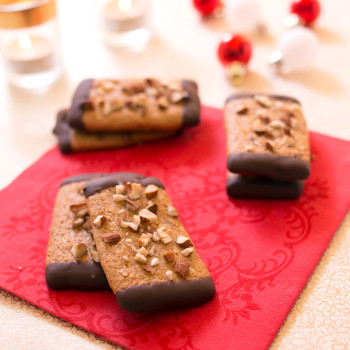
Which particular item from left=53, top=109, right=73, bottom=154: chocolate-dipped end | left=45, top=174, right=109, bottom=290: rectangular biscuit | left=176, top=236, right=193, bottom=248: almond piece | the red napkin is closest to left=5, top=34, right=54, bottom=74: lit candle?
left=53, top=109, right=73, bottom=154: chocolate-dipped end

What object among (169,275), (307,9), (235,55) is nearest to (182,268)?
(169,275)

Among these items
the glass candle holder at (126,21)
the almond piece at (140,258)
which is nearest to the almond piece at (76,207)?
the almond piece at (140,258)

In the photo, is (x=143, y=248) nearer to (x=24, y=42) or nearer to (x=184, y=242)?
(x=184, y=242)

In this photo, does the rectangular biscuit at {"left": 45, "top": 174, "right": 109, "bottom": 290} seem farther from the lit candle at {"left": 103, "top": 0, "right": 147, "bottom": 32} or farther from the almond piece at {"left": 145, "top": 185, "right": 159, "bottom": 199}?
the lit candle at {"left": 103, "top": 0, "right": 147, "bottom": 32}

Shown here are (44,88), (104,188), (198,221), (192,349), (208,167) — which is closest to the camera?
(192,349)

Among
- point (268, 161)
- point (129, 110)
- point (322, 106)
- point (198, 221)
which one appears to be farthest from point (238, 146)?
point (322, 106)

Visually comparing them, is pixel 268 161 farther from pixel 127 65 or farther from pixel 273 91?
pixel 127 65

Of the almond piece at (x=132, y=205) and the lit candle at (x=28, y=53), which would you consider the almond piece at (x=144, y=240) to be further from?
the lit candle at (x=28, y=53)
